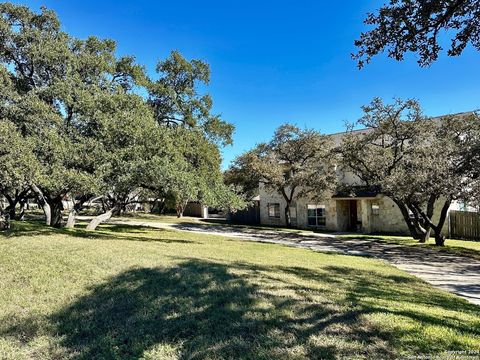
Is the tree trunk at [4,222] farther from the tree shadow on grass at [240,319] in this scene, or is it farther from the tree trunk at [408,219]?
the tree trunk at [408,219]

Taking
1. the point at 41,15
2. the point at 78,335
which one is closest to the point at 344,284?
the point at 78,335

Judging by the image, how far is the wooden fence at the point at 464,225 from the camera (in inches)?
793

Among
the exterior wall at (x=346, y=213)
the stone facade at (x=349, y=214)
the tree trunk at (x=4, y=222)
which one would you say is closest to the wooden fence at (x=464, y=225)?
the exterior wall at (x=346, y=213)

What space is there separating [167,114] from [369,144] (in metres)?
12.0

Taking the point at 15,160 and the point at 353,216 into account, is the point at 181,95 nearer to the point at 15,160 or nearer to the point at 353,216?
the point at 15,160

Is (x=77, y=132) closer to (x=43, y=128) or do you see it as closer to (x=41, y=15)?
(x=43, y=128)

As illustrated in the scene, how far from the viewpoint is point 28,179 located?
1136cm

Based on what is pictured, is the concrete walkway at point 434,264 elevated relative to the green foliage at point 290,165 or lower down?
lower down

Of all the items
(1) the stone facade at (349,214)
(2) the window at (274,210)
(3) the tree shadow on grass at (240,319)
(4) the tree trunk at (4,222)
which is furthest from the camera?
(2) the window at (274,210)

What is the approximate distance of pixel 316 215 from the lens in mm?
28828

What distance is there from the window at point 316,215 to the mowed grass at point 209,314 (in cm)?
2028

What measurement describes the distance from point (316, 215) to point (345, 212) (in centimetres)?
248

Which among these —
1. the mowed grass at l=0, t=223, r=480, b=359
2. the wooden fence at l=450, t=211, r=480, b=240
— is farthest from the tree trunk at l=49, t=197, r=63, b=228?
the wooden fence at l=450, t=211, r=480, b=240

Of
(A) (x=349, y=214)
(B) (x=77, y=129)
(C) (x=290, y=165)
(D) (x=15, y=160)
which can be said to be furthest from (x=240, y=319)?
(A) (x=349, y=214)
